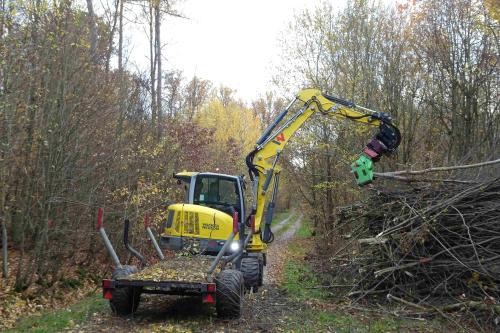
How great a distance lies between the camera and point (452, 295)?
8867 millimetres

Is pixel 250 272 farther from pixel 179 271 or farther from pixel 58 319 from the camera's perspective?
pixel 58 319

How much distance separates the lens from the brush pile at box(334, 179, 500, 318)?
873cm

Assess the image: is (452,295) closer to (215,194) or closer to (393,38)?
(215,194)

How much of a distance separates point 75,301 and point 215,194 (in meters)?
3.84

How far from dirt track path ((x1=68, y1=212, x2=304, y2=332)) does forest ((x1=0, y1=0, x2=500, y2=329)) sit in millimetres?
1762

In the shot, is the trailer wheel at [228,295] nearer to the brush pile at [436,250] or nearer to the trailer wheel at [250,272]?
the trailer wheel at [250,272]

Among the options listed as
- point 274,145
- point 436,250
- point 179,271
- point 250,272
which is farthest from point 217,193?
point 436,250

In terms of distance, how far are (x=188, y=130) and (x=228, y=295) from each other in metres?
12.0

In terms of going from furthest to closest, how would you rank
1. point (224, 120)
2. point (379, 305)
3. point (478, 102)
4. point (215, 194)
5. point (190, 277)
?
point (224, 120) → point (478, 102) → point (215, 194) → point (379, 305) → point (190, 277)

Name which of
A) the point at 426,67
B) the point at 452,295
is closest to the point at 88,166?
the point at 452,295

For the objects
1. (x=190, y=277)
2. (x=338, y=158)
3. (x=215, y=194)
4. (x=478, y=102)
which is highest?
(x=478, y=102)

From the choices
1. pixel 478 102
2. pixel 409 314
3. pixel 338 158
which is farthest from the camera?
pixel 338 158

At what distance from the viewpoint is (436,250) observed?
9406mm

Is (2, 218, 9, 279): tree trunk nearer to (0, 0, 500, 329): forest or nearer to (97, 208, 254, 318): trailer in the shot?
(0, 0, 500, 329): forest
